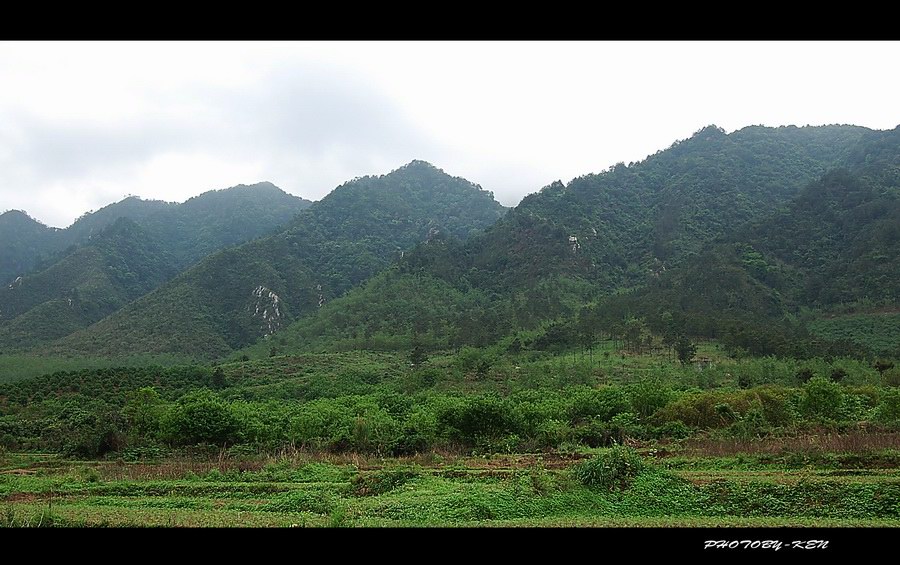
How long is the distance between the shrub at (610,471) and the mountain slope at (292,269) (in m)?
72.2

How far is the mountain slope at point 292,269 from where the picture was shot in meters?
76.9

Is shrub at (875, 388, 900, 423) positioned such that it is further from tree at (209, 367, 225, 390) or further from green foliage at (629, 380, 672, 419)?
tree at (209, 367, 225, 390)

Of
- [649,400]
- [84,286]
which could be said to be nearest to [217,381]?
[649,400]

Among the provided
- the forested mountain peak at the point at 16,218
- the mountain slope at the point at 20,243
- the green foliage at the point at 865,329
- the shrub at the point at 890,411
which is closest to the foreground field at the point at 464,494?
the shrub at the point at 890,411

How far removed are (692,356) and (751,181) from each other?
7802 cm

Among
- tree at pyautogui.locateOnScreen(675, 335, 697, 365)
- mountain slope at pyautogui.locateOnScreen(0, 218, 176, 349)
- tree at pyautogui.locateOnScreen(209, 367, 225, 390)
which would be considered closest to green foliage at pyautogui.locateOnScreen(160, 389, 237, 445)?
tree at pyautogui.locateOnScreen(209, 367, 225, 390)

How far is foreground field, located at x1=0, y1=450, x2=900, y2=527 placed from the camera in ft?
35.7

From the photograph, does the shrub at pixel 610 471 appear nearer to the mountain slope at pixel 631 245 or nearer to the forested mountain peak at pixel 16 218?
the mountain slope at pixel 631 245

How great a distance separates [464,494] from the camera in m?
12.6

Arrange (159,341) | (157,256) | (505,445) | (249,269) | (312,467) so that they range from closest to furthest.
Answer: (312,467) → (505,445) → (159,341) → (249,269) → (157,256)

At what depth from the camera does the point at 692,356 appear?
142 ft

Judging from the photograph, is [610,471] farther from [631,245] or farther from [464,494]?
[631,245]
